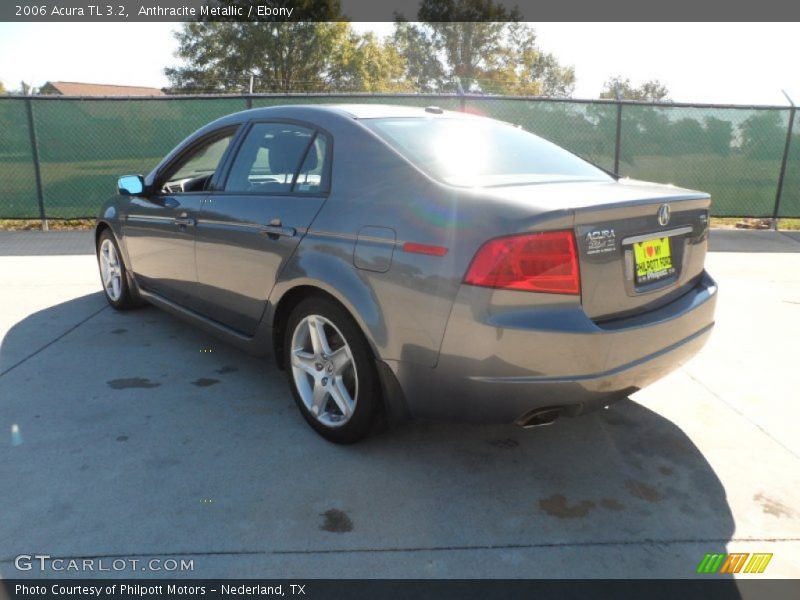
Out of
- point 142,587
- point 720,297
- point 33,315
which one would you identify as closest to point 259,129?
point 142,587

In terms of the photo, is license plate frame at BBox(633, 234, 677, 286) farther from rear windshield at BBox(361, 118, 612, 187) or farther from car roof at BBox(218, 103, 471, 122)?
car roof at BBox(218, 103, 471, 122)

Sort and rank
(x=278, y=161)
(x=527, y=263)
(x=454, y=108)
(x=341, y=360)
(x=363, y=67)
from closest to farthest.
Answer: (x=527, y=263)
(x=341, y=360)
(x=278, y=161)
(x=454, y=108)
(x=363, y=67)

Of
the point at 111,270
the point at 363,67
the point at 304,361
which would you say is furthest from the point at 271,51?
the point at 304,361

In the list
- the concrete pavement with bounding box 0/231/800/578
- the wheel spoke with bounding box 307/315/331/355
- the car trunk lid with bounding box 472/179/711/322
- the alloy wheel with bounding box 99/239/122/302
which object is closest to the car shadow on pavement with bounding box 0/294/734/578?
the concrete pavement with bounding box 0/231/800/578

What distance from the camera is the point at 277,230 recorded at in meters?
3.20

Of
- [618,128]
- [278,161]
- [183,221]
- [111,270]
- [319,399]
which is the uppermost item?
[618,128]

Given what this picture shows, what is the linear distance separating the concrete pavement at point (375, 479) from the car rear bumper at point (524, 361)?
0.44 meters

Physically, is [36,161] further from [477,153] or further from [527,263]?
[527,263]

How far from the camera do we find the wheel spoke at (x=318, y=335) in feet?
9.99

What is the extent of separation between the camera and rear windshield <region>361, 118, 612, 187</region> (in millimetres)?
2836

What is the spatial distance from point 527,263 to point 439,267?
0.33 metres

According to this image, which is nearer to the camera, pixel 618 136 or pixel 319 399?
pixel 319 399

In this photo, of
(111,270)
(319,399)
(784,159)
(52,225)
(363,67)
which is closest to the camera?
(319,399)

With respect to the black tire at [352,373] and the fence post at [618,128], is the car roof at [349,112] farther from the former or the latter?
the fence post at [618,128]
